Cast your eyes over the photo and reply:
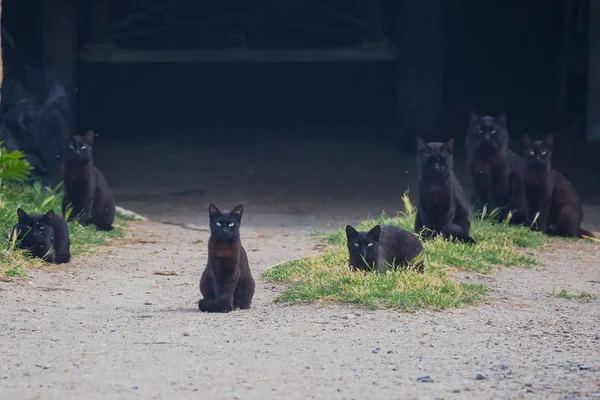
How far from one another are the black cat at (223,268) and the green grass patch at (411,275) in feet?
1.81

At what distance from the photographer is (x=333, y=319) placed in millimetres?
6441

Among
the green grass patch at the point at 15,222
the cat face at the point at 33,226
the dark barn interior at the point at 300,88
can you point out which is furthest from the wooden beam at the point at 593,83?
the cat face at the point at 33,226

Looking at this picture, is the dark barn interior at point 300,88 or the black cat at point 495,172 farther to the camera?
the dark barn interior at point 300,88

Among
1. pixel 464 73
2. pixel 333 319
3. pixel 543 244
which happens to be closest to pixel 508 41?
pixel 464 73

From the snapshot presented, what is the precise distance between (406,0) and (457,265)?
9.07 m

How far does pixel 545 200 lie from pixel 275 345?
5.43 m

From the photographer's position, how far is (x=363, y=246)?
7.29 metres

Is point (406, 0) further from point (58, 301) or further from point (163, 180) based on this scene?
point (58, 301)

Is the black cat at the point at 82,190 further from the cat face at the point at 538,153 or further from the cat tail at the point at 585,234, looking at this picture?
the cat tail at the point at 585,234

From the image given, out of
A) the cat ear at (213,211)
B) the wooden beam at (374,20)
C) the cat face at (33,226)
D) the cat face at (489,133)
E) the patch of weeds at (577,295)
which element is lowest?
the patch of weeds at (577,295)

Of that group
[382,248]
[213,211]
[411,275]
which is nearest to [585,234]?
[382,248]

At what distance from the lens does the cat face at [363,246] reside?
7.28 m

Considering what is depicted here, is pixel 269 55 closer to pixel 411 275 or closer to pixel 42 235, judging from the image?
pixel 42 235

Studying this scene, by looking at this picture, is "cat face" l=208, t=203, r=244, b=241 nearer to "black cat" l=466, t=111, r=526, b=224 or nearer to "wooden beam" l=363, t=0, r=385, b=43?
"black cat" l=466, t=111, r=526, b=224
